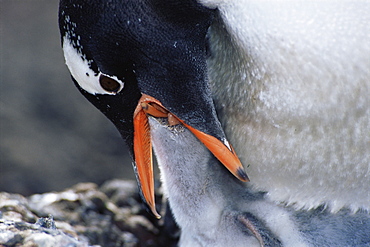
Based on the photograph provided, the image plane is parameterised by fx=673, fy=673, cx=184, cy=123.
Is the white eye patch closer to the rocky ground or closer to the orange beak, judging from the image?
the orange beak

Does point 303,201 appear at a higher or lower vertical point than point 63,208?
higher

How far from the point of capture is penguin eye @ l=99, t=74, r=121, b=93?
1.25 meters

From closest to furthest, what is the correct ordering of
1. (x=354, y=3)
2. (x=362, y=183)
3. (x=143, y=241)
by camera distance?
(x=354, y=3) → (x=362, y=183) → (x=143, y=241)

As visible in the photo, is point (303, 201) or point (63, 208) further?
point (63, 208)

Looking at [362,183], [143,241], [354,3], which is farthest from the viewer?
[143,241]

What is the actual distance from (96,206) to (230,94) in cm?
72

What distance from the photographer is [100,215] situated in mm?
1939

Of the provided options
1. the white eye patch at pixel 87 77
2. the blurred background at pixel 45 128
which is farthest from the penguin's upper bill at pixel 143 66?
the blurred background at pixel 45 128

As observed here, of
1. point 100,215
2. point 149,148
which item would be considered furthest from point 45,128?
point 149,148

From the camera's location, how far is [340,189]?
140 centimetres

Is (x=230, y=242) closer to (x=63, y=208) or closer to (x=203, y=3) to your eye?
(x=203, y=3)

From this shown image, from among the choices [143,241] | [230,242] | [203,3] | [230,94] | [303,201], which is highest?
[203,3]

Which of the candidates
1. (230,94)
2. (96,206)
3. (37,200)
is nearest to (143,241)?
(96,206)

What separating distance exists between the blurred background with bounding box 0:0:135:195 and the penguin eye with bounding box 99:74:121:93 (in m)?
1.41
